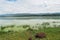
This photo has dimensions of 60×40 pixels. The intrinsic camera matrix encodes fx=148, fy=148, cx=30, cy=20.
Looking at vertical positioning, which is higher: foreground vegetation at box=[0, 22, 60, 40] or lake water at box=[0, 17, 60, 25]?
lake water at box=[0, 17, 60, 25]

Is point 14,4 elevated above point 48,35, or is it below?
above

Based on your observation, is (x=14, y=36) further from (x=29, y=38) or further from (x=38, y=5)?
(x=38, y=5)

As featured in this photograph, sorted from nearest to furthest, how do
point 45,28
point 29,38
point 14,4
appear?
point 29,38 < point 45,28 < point 14,4

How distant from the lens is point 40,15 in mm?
1100

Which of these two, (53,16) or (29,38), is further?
(53,16)

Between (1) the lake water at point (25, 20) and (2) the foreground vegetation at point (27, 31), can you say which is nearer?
(2) the foreground vegetation at point (27, 31)

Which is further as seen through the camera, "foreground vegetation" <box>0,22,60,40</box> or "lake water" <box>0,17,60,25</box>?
"lake water" <box>0,17,60,25</box>

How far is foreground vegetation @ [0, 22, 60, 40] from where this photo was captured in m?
0.93

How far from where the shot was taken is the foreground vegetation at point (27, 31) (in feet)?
3.07

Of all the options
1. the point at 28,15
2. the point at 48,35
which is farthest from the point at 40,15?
the point at 48,35

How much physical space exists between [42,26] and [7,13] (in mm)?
285

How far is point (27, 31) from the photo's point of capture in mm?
995

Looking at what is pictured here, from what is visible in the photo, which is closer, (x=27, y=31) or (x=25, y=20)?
(x=27, y=31)

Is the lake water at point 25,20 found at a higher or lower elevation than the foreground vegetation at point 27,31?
higher
